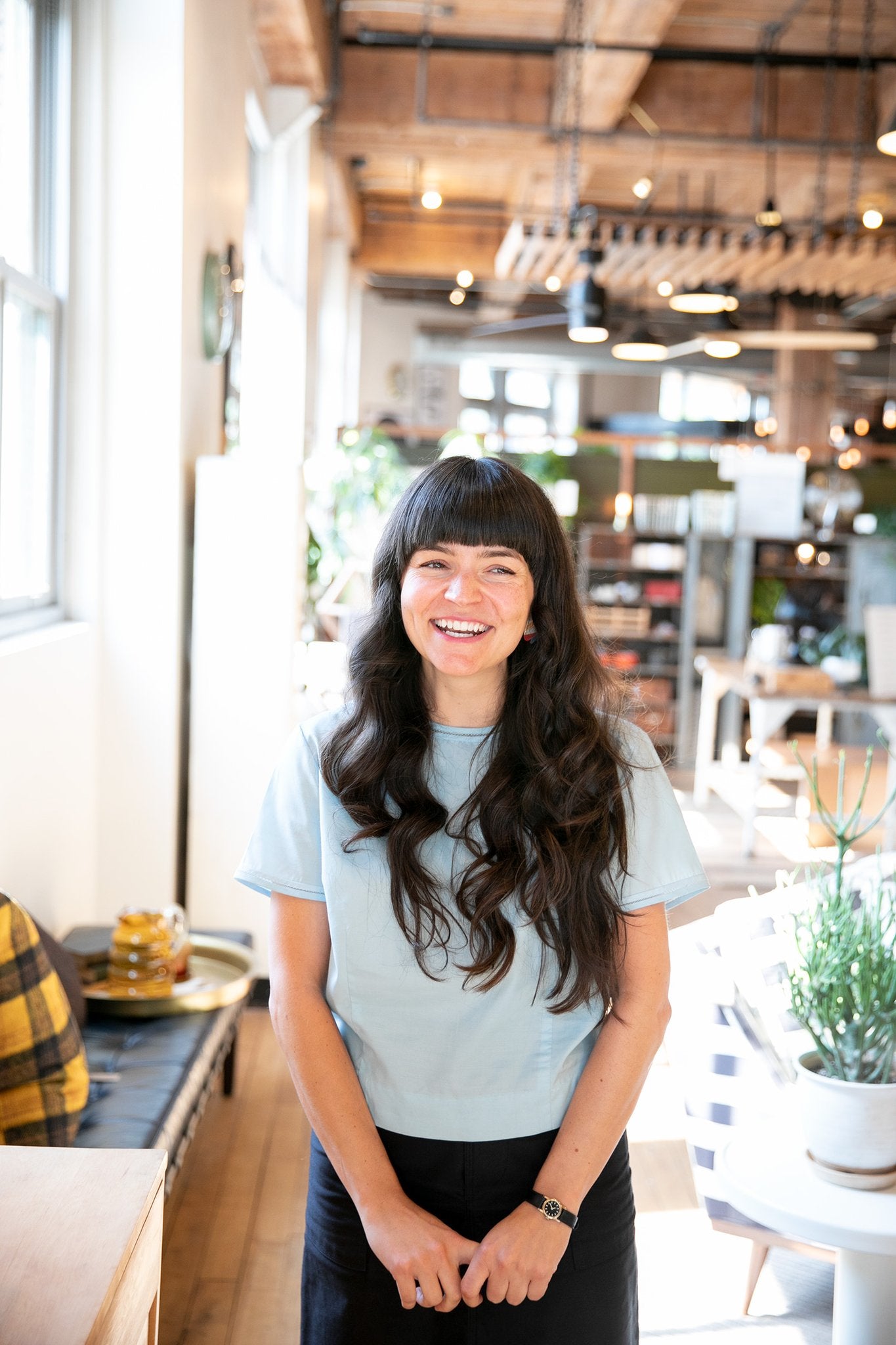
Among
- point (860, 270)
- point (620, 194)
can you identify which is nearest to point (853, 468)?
point (860, 270)

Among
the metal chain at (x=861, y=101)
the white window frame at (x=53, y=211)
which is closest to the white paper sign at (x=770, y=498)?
the metal chain at (x=861, y=101)

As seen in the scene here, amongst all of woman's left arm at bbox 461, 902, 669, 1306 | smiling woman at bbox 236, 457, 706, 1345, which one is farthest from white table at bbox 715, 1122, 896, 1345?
woman's left arm at bbox 461, 902, 669, 1306

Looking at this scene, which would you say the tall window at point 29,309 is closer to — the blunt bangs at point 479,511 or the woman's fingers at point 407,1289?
the blunt bangs at point 479,511

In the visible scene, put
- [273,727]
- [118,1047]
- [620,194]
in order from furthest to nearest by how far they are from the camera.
Answer: [620,194] → [273,727] → [118,1047]

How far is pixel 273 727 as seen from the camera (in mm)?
4164

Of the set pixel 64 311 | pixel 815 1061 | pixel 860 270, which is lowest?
pixel 815 1061

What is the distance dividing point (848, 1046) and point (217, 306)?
319cm

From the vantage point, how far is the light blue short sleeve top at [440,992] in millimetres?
1497

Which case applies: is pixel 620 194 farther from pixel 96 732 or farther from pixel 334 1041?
pixel 334 1041

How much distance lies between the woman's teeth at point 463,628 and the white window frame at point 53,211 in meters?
2.10

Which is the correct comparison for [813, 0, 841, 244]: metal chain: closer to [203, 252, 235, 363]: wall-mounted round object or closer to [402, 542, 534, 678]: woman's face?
[203, 252, 235, 363]: wall-mounted round object

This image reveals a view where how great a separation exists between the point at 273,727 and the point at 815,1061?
2.32m

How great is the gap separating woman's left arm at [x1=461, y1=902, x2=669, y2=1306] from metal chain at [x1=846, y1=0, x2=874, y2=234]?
6229 millimetres

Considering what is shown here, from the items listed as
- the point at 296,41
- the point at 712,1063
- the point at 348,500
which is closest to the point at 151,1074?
the point at 712,1063
